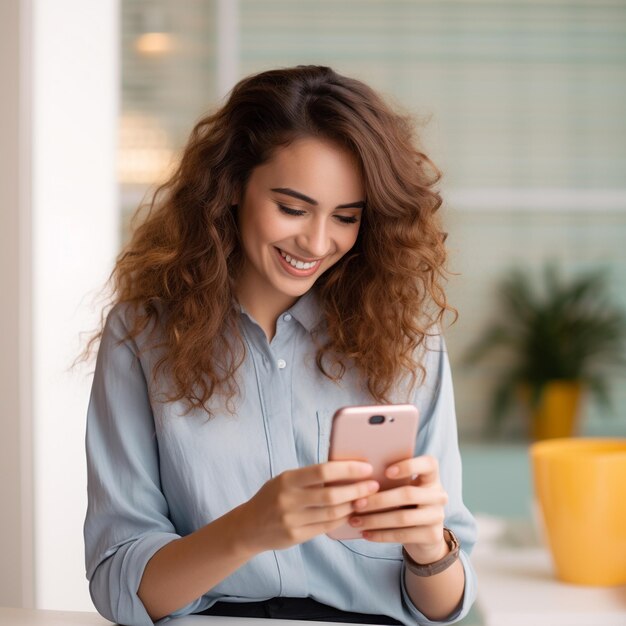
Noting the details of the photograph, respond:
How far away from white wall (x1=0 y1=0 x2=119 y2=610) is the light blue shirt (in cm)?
106

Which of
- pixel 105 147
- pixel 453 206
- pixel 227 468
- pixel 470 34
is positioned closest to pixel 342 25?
pixel 470 34

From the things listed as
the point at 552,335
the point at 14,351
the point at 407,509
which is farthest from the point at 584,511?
the point at 552,335

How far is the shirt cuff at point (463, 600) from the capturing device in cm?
156

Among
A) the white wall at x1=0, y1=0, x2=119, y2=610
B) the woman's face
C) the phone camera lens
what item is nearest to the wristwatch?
the phone camera lens

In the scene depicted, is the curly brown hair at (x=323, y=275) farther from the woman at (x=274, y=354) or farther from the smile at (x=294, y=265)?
the smile at (x=294, y=265)

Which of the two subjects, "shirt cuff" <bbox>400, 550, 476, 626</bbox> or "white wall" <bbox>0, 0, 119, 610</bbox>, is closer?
"shirt cuff" <bbox>400, 550, 476, 626</bbox>

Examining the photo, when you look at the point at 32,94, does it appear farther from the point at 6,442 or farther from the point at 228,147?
the point at 228,147

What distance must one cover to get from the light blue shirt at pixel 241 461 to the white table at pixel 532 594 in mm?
130

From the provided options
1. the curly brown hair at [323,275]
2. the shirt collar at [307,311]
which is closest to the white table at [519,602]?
the curly brown hair at [323,275]

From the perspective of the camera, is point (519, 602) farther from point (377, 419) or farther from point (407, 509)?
point (377, 419)

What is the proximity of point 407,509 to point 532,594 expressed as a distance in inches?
22.7

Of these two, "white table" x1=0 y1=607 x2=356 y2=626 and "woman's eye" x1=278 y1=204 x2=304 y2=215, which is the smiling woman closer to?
"woman's eye" x1=278 y1=204 x2=304 y2=215

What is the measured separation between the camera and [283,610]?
158 centimetres

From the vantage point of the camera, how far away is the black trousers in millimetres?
1576
